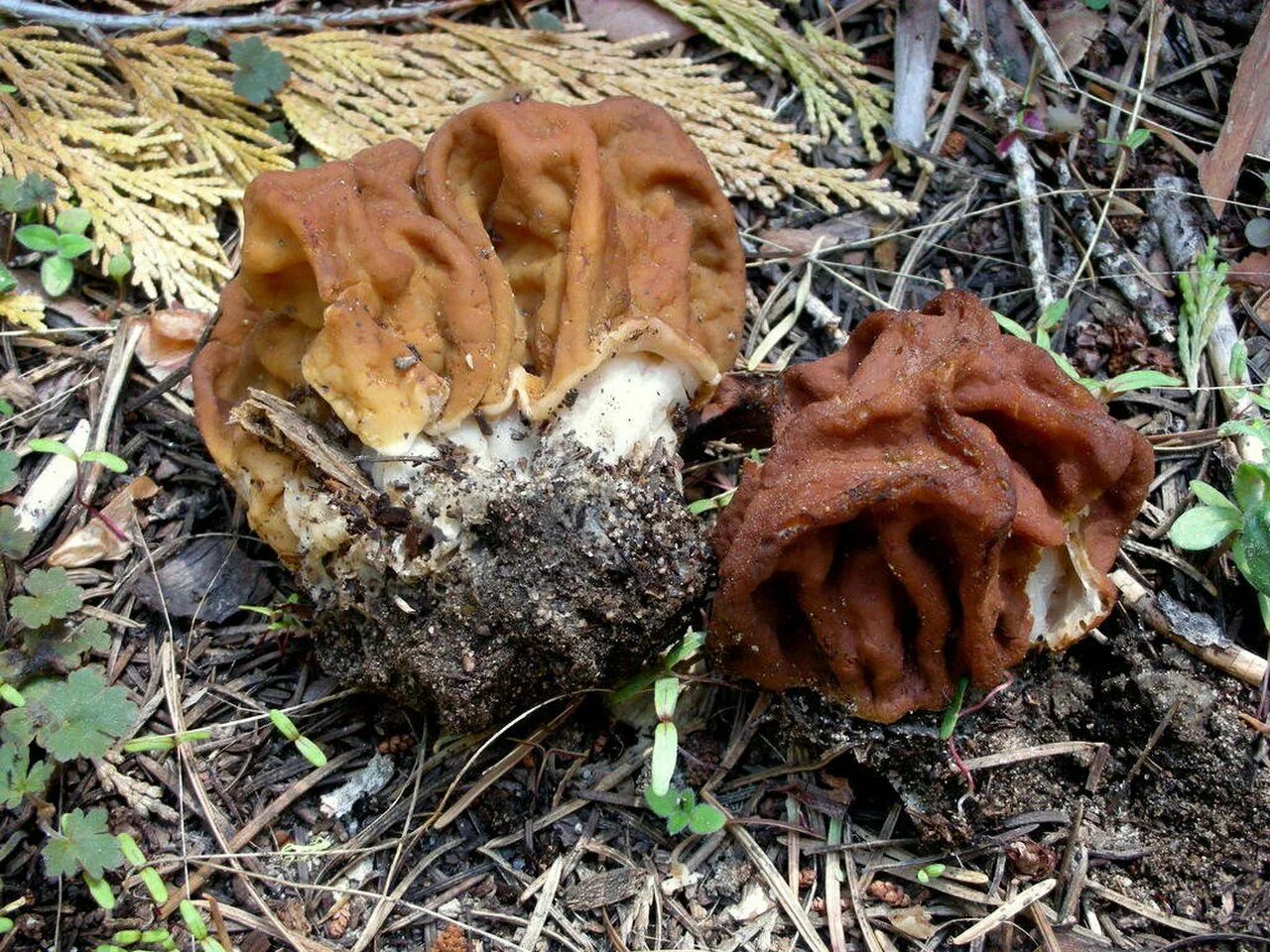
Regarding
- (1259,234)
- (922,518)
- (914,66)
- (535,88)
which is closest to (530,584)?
(922,518)

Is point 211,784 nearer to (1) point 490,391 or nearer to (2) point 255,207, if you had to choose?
(1) point 490,391

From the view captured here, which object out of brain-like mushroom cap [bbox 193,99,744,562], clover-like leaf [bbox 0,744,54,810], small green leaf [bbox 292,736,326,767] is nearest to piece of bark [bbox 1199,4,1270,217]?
brain-like mushroom cap [bbox 193,99,744,562]

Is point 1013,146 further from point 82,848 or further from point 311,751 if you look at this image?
point 82,848

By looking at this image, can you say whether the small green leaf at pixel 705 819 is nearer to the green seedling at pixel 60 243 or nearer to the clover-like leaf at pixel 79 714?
the clover-like leaf at pixel 79 714

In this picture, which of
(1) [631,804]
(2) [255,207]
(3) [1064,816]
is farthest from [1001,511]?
(2) [255,207]

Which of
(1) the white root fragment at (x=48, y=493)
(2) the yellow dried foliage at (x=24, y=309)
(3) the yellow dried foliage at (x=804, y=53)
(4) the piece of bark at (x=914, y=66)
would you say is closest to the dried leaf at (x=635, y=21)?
(3) the yellow dried foliage at (x=804, y=53)
